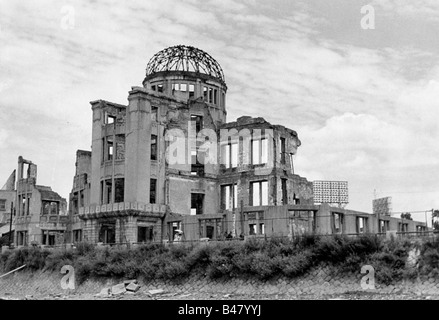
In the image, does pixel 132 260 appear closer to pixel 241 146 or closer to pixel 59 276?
pixel 59 276

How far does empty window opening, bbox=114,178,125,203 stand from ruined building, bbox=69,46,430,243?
3.5 inches

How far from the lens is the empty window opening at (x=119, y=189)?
57125 mm

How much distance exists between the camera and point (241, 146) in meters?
62.0

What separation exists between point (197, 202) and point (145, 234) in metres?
7.73

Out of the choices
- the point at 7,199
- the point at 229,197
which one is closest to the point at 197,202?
the point at 229,197

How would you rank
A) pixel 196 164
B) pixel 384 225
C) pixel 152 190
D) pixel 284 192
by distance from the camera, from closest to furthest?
pixel 384 225
pixel 152 190
pixel 284 192
pixel 196 164

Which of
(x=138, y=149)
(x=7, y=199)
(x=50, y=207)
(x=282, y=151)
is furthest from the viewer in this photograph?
(x=7, y=199)

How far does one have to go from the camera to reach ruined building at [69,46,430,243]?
5250cm

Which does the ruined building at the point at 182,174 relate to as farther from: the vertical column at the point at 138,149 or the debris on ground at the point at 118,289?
the debris on ground at the point at 118,289

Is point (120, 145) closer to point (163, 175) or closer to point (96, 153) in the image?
point (96, 153)

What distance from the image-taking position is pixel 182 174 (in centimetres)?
5978

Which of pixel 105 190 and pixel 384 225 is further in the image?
pixel 105 190

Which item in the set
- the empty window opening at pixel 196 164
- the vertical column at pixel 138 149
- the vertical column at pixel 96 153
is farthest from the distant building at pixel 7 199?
the vertical column at pixel 138 149
